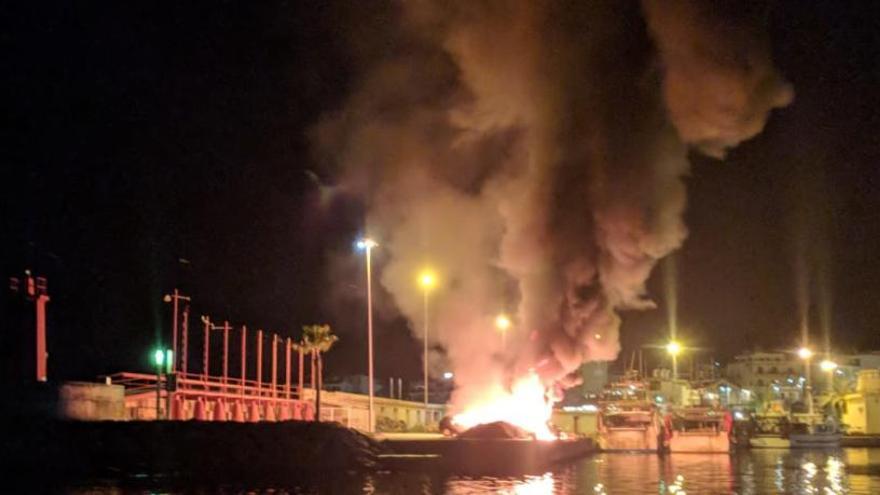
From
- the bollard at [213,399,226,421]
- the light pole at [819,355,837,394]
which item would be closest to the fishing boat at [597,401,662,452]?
the bollard at [213,399,226,421]

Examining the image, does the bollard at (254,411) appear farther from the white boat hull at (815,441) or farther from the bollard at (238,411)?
the white boat hull at (815,441)

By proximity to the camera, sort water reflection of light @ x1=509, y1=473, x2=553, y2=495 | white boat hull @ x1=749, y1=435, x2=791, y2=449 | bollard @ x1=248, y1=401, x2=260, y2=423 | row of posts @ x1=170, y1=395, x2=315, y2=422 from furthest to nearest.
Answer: white boat hull @ x1=749, y1=435, x2=791, y2=449, bollard @ x1=248, y1=401, x2=260, y2=423, row of posts @ x1=170, y1=395, x2=315, y2=422, water reflection of light @ x1=509, y1=473, x2=553, y2=495

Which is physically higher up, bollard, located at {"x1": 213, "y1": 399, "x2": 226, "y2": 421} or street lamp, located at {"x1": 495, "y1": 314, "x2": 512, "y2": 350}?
street lamp, located at {"x1": 495, "y1": 314, "x2": 512, "y2": 350}

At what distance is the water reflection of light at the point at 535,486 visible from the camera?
2573 centimetres

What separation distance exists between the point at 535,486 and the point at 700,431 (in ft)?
95.6

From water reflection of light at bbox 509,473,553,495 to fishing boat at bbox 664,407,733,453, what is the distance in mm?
23448

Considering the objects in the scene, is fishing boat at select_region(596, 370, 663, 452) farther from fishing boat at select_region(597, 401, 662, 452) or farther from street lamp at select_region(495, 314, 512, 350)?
street lamp at select_region(495, 314, 512, 350)

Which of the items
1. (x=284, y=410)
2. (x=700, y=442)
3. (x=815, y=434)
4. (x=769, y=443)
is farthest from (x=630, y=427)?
(x=284, y=410)

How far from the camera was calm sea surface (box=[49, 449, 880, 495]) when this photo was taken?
2497 centimetres

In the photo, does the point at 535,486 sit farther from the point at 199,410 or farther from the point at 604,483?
the point at 199,410

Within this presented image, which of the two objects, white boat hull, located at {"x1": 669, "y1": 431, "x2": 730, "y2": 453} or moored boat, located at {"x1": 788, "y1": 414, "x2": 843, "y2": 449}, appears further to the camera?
moored boat, located at {"x1": 788, "y1": 414, "x2": 843, "y2": 449}

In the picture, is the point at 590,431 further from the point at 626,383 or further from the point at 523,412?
the point at 523,412

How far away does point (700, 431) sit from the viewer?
2142 inches

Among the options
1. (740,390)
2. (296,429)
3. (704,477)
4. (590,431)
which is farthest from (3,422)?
(740,390)
